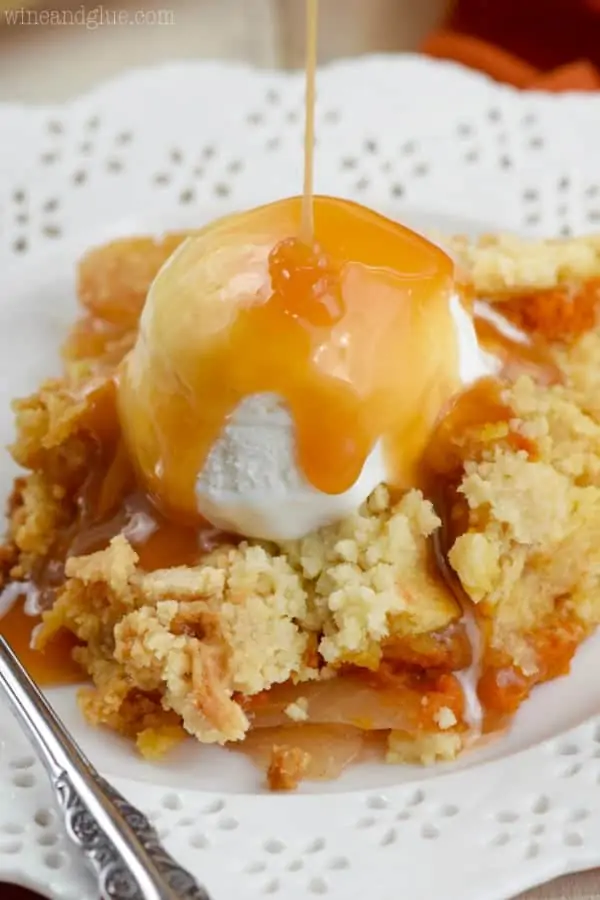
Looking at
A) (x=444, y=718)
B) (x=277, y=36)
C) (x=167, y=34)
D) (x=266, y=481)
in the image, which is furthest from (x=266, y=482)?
(x=277, y=36)

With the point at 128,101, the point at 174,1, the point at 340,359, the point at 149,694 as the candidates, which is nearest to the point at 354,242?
the point at 340,359

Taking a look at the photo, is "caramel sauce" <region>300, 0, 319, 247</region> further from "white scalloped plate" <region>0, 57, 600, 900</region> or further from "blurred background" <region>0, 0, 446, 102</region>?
"blurred background" <region>0, 0, 446, 102</region>

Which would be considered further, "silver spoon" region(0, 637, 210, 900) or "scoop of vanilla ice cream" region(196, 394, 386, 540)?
"scoop of vanilla ice cream" region(196, 394, 386, 540)

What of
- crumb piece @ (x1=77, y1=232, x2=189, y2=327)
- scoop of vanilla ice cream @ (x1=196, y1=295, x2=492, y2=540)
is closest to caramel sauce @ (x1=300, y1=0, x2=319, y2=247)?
scoop of vanilla ice cream @ (x1=196, y1=295, x2=492, y2=540)

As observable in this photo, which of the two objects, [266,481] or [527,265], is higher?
[527,265]

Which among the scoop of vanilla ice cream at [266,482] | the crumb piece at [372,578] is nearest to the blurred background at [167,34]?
the scoop of vanilla ice cream at [266,482]

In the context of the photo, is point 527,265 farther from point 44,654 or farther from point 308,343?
point 44,654
